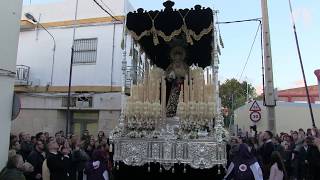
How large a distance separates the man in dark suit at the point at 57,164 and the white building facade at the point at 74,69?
30.9 feet

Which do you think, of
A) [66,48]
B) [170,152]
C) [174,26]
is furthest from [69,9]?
[170,152]

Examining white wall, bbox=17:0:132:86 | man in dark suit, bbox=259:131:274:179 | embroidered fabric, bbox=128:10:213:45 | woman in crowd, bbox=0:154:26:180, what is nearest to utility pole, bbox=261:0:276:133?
man in dark suit, bbox=259:131:274:179

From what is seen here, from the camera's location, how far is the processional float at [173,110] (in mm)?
7254

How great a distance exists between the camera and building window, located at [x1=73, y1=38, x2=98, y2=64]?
17.7 meters

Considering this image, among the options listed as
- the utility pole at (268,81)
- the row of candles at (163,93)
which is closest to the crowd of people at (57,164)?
the row of candles at (163,93)

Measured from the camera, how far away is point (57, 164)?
23.1 ft

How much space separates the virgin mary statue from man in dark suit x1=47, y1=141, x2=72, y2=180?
2.30 m

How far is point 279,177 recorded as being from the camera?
782cm

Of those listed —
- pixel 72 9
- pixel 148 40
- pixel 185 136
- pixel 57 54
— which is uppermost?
pixel 72 9

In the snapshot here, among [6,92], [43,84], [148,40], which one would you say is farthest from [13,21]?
[43,84]

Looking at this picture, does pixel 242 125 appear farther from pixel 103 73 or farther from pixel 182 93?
pixel 182 93

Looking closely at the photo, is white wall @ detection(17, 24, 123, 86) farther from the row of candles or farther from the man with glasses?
the man with glasses

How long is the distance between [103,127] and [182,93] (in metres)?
9.50

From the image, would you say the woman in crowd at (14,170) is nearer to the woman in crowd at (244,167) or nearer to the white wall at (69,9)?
the woman in crowd at (244,167)
